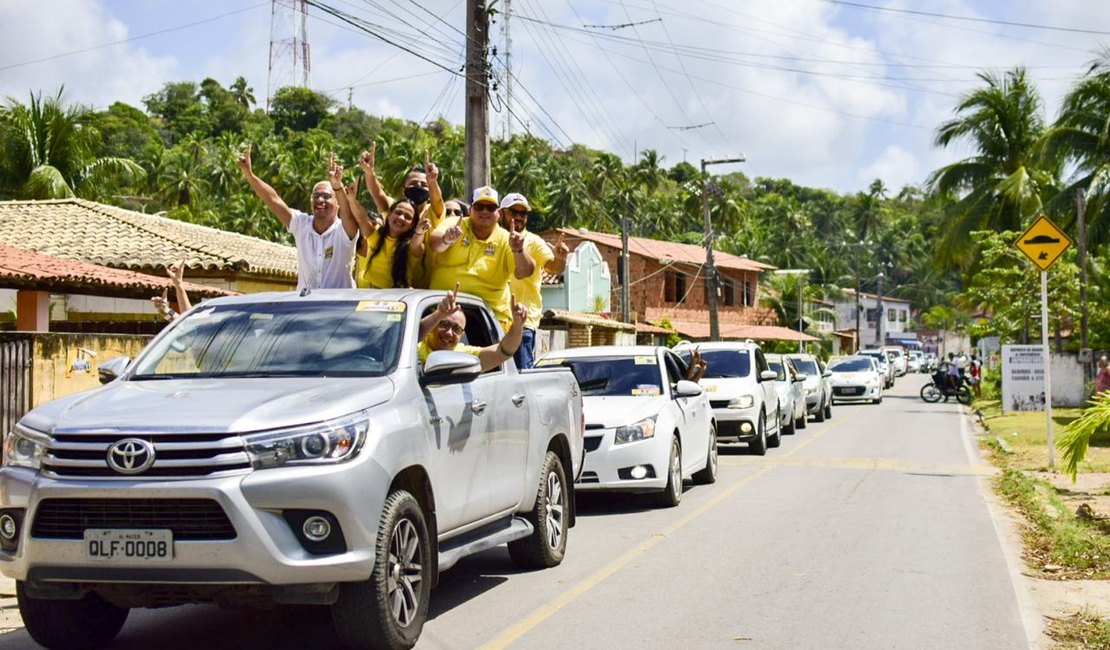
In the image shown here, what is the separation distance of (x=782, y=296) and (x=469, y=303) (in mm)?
71109

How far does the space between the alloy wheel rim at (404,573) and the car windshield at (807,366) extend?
85.1ft

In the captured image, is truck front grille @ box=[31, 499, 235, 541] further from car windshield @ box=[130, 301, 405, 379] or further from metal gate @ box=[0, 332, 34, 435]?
metal gate @ box=[0, 332, 34, 435]

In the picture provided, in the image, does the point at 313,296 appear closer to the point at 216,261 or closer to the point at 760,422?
the point at 760,422

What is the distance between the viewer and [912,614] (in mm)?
Answer: 7723

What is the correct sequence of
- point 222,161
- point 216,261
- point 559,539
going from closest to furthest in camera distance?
point 559,539
point 216,261
point 222,161

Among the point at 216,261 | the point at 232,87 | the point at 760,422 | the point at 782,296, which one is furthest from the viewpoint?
the point at 232,87

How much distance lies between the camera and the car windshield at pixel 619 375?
13.6 meters

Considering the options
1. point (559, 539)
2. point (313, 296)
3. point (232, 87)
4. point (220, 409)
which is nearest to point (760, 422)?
point (559, 539)

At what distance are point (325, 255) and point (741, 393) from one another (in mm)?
11463

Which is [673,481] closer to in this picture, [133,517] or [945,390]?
[133,517]

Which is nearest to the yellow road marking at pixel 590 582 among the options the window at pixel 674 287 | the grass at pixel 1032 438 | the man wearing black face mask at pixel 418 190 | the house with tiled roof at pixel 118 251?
the man wearing black face mask at pixel 418 190

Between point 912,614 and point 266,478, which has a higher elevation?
point 266,478

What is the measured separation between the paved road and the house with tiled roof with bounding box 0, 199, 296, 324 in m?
14.3

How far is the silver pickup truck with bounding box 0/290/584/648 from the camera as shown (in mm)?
5613
